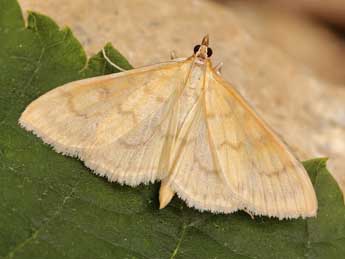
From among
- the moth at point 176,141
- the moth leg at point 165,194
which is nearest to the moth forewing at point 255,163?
the moth at point 176,141

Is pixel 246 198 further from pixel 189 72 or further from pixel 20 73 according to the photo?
pixel 20 73

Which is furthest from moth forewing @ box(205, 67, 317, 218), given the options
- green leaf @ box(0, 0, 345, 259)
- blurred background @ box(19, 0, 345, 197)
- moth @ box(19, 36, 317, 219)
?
blurred background @ box(19, 0, 345, 197)

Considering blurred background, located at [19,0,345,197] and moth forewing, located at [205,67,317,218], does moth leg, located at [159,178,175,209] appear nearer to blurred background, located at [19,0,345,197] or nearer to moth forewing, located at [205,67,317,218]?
moth forewing, located at [205,67,317,218]

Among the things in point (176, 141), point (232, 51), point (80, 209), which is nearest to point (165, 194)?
point (176, 141)

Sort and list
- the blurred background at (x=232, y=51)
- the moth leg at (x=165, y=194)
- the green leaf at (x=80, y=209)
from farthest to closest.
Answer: the blurred background at (x=232, y=51) → the moth leg at (x=165, y=194) → the green leaf at (x=80, y=209)

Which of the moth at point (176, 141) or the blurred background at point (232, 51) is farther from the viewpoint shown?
the blurred background at point (232, 51)

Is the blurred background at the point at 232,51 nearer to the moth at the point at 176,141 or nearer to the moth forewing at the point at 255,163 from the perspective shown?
the moth at the point at 176,141
